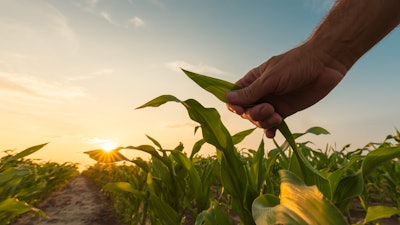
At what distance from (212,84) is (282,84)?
0.20 meters

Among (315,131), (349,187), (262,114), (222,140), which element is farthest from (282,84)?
(315,131)

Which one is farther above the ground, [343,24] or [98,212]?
[343,24]

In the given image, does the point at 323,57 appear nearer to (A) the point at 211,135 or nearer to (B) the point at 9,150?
(A) the point at 211,135

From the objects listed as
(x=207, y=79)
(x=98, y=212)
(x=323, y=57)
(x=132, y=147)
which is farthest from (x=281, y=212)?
(x=98, y=212)

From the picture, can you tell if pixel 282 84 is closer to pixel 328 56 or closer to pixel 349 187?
pixel 328 56

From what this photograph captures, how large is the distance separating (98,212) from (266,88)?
4.63 metres

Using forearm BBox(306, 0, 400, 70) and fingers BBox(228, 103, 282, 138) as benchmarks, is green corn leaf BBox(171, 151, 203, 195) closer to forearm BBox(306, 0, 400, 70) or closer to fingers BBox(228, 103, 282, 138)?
fingers BBox(228, 103, 282, 138)

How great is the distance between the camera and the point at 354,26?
3.28ft

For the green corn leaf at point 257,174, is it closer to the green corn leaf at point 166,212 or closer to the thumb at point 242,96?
the thumb at point 242,96

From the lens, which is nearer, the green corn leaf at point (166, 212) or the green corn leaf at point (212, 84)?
the green corn leaf at point (212, 84)

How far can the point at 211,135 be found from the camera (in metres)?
1.02

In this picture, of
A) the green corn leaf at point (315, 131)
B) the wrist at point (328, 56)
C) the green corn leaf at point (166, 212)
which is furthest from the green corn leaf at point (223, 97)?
the green corn leaf at point (166, 212)

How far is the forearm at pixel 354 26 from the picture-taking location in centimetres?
97

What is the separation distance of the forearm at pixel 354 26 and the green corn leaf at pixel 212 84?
281 millimetres
